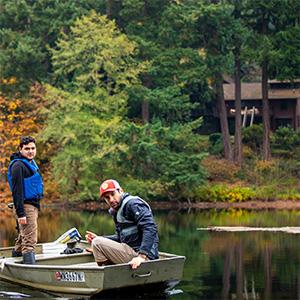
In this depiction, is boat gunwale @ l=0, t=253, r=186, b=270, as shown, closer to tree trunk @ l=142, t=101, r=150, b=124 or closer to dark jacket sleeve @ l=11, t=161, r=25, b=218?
dark jacket sleeve @ l=11, t=161, r=25, b=218

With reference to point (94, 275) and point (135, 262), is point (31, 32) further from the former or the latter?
point (135, 262)

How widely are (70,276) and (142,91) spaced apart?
27.7m

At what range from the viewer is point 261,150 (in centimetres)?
4319

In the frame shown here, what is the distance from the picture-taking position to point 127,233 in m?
11.7

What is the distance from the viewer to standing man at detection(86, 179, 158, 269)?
37.2ft

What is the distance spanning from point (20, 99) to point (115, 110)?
5.69m

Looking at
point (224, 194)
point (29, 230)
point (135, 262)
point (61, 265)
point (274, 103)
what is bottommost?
point (61, 265)

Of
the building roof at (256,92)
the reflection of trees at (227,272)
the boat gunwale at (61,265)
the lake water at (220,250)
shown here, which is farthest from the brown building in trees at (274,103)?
the boat gunwale at (61,265)

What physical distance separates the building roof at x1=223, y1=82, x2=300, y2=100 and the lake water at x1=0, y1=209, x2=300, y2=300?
19233mm

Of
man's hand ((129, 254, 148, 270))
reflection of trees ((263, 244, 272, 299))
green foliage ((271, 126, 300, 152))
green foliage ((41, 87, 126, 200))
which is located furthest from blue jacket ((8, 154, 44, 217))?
green foliage ((271, 126, 300, 152))

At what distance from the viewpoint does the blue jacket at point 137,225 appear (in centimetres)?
1132

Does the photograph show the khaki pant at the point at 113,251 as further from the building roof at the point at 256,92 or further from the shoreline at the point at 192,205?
the building roof at the point at 256,92

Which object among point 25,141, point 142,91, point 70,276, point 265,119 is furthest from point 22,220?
point 265,119

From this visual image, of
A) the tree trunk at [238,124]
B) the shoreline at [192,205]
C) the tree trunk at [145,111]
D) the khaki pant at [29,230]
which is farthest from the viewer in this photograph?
the tree trunk at [238,124]
